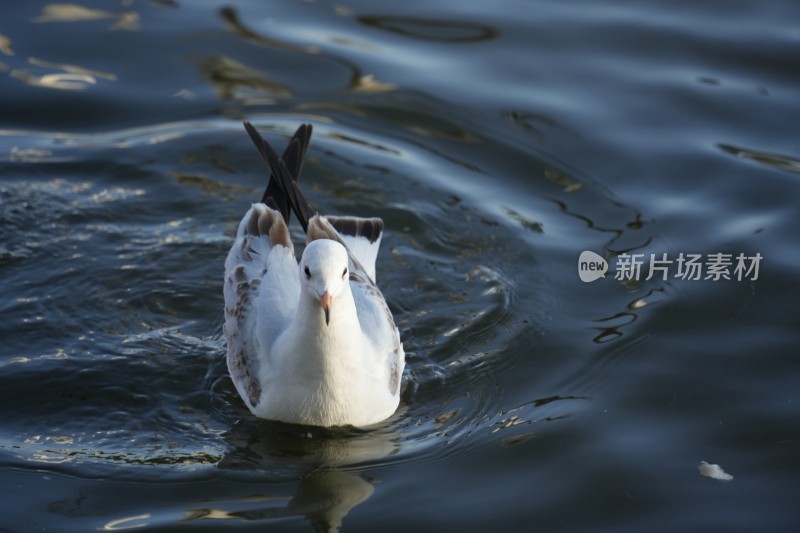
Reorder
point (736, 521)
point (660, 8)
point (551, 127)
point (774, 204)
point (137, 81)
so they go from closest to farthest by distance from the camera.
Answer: point (736, 521) → point (774, 204) → point (551, 127) → point (137, 81) → point (660, 8)

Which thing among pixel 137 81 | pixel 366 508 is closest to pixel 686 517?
pixel 366 508

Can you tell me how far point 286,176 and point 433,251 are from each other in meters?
1.19

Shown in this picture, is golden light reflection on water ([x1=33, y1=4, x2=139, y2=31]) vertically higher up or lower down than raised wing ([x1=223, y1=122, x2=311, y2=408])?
higher up

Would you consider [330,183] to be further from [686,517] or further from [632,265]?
[686,517]

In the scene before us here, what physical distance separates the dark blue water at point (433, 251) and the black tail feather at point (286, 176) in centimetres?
62

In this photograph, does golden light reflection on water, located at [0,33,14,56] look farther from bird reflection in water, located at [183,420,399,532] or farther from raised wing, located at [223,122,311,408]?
bird reflection in water, located at [183,420,399,532]

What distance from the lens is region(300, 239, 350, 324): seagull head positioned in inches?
223

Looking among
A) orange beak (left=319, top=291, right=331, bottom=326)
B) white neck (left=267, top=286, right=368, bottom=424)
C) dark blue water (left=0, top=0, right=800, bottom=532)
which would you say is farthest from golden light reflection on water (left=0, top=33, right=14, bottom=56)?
orange beak (left=319, top=291, right=331, bottom=326)

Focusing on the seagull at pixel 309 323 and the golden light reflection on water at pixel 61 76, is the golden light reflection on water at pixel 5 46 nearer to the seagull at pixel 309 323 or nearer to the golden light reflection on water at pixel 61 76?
the golden light reflection on water at pixel 61 76

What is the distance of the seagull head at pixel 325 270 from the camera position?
5.65 m

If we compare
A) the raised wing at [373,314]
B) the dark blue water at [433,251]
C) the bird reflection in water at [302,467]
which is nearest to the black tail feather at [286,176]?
the raised wing at [373,314]

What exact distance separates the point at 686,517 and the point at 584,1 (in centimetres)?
714

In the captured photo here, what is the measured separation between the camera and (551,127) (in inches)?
380

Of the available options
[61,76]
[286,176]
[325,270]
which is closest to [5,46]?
[61,76]
